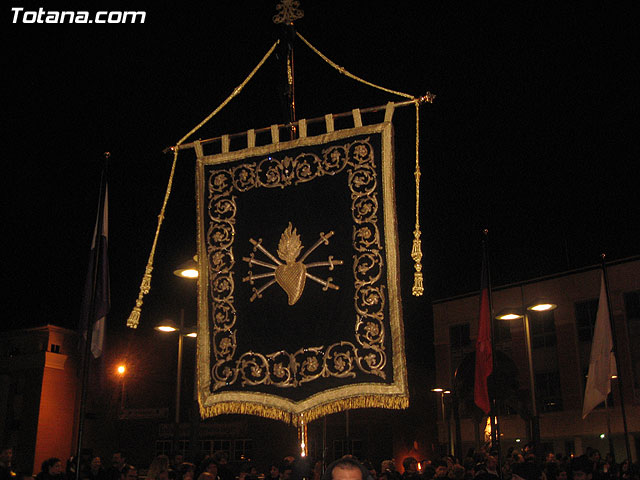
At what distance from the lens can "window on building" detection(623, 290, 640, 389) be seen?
25.6 m

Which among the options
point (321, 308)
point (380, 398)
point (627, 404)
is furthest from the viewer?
point (627, 404)

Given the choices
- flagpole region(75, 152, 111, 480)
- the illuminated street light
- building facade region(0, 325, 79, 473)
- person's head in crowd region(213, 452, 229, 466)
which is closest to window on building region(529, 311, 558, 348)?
person's head in crowd region(213, 452, 229, 466)

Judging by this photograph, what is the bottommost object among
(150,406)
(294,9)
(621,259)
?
(150,406)

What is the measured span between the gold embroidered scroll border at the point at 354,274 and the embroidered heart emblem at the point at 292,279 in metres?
0.57

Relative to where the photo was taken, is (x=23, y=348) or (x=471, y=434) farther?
(x=23, y=348)

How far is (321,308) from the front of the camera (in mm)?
6852

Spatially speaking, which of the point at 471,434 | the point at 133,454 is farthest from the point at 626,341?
the point at 133,454

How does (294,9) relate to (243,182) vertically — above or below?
above

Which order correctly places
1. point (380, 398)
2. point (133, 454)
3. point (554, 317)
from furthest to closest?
1. point (133, 454)
2. point (554, 317)
3. point (380, 398)

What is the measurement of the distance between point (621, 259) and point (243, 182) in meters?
23.3

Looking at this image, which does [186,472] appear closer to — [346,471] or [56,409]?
[346,471]

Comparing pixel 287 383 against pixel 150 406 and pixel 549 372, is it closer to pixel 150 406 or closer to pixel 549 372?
pixel 549 372

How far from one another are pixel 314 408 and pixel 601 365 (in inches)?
338

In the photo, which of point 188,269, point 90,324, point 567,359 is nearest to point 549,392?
point 567,359
